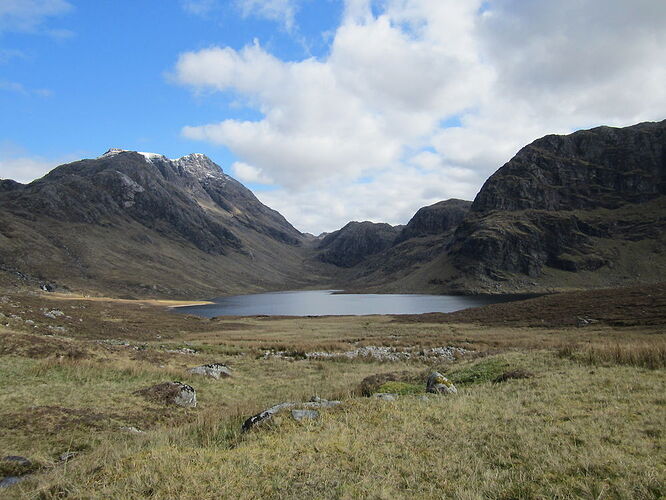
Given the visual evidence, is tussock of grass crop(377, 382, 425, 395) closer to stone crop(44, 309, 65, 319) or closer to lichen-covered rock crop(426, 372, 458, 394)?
lichen-covered rock crop(426, 372, 458, 394)

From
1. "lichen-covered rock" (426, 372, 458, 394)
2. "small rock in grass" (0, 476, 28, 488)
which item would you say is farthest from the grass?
"small rock in grass" (0, 476, 28, 488)

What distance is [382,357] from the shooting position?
113ft

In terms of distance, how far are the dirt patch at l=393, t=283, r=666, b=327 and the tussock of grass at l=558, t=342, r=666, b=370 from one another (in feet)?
103

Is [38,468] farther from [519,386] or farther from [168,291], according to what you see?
[168,291]

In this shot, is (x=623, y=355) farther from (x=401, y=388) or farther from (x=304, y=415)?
(x=304, y=415)

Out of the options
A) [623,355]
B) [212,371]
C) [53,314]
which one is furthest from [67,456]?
[53,314]

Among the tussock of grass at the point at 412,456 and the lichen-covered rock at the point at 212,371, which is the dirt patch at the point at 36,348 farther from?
the tussock of grass at the point at 412,456

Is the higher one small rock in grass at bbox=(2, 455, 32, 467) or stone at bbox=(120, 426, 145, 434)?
small rock in grass at bbox=(2, 455, 32, 467)

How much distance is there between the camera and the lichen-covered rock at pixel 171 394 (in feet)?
57.3

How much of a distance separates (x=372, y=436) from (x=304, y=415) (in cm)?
266

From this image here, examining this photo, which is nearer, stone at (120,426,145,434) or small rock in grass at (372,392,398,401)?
stone at (120,426,145,434)

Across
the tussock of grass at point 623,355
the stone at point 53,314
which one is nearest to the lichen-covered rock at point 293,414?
the tussock of grass at point 623,355

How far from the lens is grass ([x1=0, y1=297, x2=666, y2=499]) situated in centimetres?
718

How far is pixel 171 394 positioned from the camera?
699 inches
